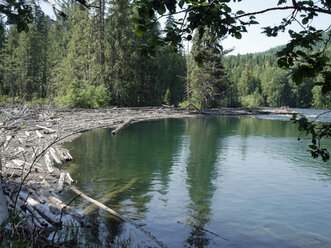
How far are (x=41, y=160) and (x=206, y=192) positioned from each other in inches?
306

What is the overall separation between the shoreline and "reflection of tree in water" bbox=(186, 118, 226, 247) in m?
2.96

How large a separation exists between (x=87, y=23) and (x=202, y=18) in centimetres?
5081

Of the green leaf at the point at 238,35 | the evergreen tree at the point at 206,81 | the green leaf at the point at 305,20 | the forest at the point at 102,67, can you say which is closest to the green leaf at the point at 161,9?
the green leaf at the point at 238,35

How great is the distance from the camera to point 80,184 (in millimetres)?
12352

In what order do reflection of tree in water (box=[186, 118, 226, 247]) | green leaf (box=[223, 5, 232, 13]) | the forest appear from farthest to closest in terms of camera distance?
the forest < reflection of tree in water (box=[186, 118, 226, 247]) < green leaf (box=[223, 5, 232, 13])

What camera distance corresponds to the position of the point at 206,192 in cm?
1232

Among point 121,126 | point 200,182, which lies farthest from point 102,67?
point 200,182

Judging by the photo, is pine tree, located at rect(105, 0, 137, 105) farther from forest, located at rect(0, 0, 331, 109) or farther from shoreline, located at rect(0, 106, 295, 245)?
shoreline, located at rect(0, 106, 295, 245)

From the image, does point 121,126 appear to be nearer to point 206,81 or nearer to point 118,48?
point 118,48

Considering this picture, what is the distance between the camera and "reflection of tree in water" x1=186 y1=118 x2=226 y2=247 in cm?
868

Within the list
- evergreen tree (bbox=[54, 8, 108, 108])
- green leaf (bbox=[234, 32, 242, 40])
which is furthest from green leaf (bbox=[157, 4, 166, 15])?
evergreen tree (bbox=[54, 8, 108, 108])

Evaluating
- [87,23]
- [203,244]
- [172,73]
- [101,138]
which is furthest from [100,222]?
[172,73]

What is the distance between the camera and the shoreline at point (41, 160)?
7277 millimetres

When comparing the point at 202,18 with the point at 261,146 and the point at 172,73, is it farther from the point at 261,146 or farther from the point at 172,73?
the point at 172,73
